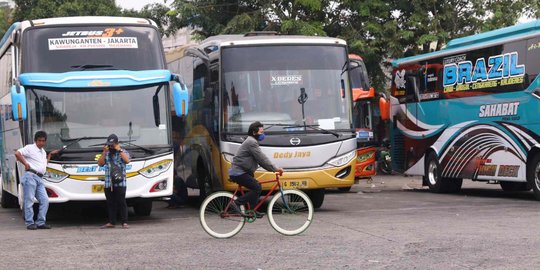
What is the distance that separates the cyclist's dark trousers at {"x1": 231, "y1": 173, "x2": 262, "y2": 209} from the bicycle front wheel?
1.19 ft

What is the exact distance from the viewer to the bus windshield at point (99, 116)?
16.0 metres

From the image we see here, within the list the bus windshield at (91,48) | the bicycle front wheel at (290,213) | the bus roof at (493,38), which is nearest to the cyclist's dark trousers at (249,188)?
the bicycle front wheel at (290,213)

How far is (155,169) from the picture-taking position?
16.3 m

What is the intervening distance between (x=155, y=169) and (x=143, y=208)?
2004 millimetres

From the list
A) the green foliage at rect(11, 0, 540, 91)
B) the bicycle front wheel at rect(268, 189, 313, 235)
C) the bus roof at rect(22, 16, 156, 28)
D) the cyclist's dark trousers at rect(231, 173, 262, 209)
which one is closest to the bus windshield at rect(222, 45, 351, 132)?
the bus roof at rect(22, 16, 156, 28)

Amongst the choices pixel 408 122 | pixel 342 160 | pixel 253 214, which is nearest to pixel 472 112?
pixel 408 122

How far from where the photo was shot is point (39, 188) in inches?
612

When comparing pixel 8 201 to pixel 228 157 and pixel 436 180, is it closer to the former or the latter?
pixel 228 157

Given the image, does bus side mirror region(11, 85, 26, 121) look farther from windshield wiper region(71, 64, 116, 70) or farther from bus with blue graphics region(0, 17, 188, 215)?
windshield wiper region(71, 64, 116, 70)

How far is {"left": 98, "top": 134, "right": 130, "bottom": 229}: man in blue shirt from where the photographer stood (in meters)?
15.4

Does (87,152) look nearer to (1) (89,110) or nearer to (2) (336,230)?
Answer: (1) (89,110)

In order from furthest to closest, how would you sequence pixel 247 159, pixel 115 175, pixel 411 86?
pixel 411 86 < pixel 115 175 < pixel 247 159

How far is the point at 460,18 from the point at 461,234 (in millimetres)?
21036

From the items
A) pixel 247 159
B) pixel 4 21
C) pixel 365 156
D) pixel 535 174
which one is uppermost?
pixel 4 21
